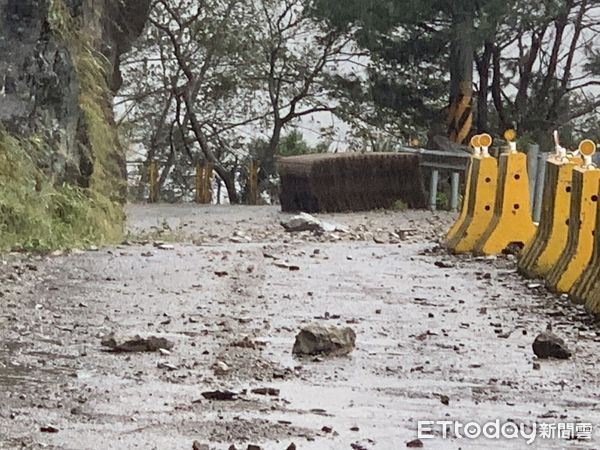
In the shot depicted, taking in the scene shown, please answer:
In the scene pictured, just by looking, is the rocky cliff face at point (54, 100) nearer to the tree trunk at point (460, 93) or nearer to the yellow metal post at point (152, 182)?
the tree trunk at point (460, 93)

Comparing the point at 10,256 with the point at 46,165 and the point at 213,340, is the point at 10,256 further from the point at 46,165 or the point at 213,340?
the point at 213,340

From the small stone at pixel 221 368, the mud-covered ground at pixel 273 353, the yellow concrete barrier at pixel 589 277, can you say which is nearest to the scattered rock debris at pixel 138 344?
the mud-covered ground at pixel 273 353

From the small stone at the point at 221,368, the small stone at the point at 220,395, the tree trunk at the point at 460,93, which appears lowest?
the small stone at the point at 220,395

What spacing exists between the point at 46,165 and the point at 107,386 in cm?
→ 737

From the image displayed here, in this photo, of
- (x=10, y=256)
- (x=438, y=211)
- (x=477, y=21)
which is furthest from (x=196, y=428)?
(x=477, y=21)

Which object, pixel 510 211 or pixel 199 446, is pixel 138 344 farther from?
pixel 510 211

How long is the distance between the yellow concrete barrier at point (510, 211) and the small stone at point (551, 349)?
4585mm

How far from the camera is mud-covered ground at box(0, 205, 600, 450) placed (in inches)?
181

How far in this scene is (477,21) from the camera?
23.8 metres

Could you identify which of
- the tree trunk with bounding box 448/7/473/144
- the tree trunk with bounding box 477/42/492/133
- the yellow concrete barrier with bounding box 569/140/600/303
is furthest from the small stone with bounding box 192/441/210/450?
the tree trunk with bounding box 477/42/492/133

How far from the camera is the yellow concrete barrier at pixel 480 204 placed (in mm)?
11562

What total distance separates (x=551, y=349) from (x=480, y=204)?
5.44 m

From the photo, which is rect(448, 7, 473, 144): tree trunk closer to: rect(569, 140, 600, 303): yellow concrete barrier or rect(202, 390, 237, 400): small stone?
rect(569, 140, 600, 303): yellow concrete barrier

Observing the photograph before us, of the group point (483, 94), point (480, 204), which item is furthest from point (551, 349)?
point (483, 94)
